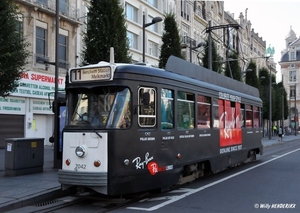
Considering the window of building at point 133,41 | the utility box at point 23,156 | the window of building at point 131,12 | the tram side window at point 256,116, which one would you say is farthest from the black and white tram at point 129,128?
the window of building at point 131,12

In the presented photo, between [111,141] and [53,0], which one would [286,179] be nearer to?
[111,141]

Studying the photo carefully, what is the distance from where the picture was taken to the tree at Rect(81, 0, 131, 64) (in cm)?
1780

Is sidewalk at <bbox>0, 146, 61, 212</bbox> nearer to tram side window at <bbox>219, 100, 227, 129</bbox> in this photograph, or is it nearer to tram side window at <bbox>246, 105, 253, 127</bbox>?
tram side window at <bbox>219, 100, 227, 129</bbox>

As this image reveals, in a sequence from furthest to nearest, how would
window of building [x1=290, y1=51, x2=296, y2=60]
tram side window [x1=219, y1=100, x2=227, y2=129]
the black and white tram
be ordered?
window of building [x1=290, y1=51, x2=296, y2=60] < tram side window [x1=219, y1=100, x2=227, y2=129] < the black and white tram

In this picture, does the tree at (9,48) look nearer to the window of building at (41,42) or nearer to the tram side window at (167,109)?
the tram side window at (167,109)

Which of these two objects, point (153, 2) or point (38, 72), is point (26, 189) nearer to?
point (38, 72)

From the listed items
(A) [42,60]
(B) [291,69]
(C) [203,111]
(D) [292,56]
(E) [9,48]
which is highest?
(D) [292,56]

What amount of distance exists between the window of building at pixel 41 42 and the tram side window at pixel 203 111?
52.1 ft

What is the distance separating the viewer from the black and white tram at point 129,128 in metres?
7.93

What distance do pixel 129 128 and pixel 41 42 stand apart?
18.6 metres

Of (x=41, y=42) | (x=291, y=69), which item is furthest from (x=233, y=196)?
(x=291, y=69)

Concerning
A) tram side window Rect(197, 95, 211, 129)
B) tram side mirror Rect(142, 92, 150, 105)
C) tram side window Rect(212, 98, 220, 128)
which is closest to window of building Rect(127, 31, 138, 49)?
tram side window Rect(212, 98, 220, 128)

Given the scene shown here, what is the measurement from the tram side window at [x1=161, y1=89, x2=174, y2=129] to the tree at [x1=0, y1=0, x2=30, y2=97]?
16.3 ft

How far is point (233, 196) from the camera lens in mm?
9305
